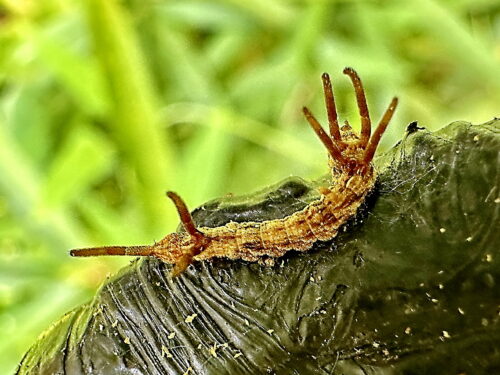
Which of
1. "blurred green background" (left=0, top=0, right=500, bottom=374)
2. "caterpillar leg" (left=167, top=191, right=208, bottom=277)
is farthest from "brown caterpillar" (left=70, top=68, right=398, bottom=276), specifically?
"blurred green background" (left=0, top=0, right=500, bottom=374)

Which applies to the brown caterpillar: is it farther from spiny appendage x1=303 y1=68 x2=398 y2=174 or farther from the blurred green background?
the blurred green background

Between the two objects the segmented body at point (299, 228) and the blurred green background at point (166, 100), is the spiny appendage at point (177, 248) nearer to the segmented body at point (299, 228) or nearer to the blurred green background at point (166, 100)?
the segmented body at point (299, 228)

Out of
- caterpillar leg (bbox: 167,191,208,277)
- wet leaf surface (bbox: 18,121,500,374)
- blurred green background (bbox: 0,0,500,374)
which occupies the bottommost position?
wet leaf surface (bbox: 18,121,500,374)

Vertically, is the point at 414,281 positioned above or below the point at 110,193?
below

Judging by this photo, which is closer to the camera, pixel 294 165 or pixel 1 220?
pixel 1 220

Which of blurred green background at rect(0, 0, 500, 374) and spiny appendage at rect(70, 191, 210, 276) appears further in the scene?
blurred green background at rect(0, 0, 500, 374)

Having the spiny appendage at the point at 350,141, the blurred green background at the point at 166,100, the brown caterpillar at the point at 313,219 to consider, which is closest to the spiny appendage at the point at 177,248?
the brown caterpillar at the point at 313,219

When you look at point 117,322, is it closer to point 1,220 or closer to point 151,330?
point 151,330

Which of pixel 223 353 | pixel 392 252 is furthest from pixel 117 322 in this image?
pixel 392 252
